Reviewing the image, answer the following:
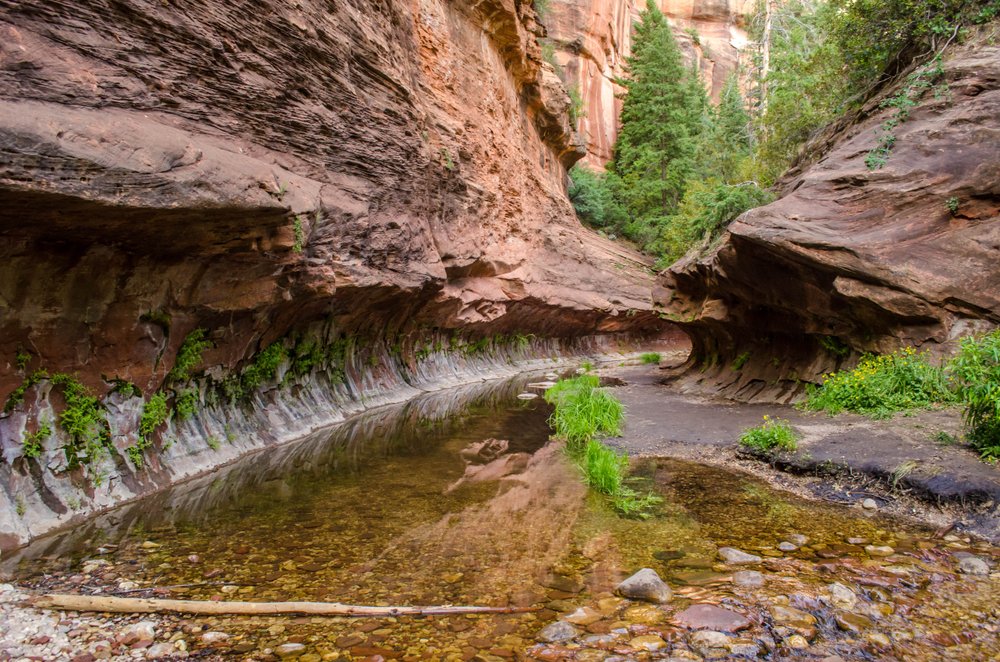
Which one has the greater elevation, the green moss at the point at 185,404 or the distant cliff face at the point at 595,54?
the distant cliff face at the point at 595,54

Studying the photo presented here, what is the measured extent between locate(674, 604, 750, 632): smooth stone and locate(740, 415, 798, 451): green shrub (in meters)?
4.54

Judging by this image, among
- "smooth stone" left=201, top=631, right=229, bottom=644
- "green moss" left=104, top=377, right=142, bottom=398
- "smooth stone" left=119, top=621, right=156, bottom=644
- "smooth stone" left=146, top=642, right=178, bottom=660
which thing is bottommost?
"smooth stone" left=201, top=631, right=229, bottom=644

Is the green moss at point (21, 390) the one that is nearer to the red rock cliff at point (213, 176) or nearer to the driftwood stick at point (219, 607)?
the red rock cliff at point (213, 176)

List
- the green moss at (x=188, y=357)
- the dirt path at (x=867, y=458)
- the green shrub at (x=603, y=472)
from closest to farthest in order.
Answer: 1. the dirt path at (x=867, y=458)
2. the green shrub at (x=603, y=472)
3. the green moss at (x=188, y=357)

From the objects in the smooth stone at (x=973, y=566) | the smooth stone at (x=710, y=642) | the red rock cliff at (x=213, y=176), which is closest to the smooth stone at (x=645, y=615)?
the smooth stone at (x=710, y=642)

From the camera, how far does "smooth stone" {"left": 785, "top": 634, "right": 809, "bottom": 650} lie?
3.37 metres

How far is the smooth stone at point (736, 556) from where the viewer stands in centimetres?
465

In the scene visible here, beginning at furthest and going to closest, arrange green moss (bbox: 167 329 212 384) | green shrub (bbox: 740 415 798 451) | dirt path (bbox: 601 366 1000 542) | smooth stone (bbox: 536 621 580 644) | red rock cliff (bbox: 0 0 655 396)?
green moss (bbox: 167 329 212 384) → green shrub (bbox: 740 415 798 451) → red rock cliff (bbox: 0 0 655 396) → dirt path (bbox: 601 366 1000 542) → smooth stone (bbox: 536 621 580 644)

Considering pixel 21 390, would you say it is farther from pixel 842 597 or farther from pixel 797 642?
pixel 842 597

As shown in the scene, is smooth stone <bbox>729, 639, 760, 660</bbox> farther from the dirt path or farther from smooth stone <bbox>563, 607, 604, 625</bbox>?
the dirt path

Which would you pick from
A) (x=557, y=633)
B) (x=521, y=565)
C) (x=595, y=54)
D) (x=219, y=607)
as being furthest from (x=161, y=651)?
(x=595, y=54)

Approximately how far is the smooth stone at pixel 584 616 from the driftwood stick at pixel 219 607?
0.37 metres

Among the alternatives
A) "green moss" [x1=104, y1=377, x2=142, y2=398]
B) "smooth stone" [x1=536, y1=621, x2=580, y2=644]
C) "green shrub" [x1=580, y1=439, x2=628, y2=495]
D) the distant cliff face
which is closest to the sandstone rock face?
"green shrub" [x1=580, y1=439, x2=628, y2=495]

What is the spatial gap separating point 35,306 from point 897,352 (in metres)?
11.8
